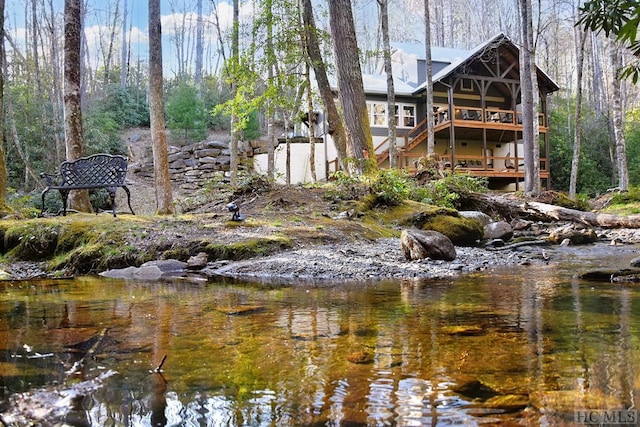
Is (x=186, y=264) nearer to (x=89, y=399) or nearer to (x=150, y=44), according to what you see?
(x=89, y=399)

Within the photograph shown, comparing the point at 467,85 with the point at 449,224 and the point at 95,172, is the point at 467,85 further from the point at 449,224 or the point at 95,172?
the point at 95,172

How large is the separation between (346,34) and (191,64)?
3727 cm

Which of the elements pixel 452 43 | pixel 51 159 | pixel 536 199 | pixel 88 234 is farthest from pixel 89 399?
pixel 452 43

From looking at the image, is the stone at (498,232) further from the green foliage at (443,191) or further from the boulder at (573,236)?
the green foliage at (443,191)

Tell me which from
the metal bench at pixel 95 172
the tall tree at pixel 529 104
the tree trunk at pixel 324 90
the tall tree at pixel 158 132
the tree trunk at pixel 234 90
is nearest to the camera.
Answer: the metal bench at pixel 95 172

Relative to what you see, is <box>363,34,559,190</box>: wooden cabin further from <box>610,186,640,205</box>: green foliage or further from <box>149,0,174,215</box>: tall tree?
<box>149,0,174,215</box>: tall tree

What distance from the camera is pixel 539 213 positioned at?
12.2 metres

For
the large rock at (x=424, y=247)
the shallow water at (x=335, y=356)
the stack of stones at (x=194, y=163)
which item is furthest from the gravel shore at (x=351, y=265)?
the stack of stones at (x=194, y=163)

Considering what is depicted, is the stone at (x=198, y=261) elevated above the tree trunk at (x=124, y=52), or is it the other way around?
the tree trunk at (x=124, y=52)

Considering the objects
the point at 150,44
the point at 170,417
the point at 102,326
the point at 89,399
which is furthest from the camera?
the point at 150,44

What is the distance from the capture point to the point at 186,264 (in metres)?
5.79

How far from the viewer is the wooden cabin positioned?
24.4 meters

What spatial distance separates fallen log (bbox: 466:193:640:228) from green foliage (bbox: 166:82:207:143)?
18.7 m

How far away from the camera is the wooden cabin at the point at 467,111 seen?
80.2 ft
